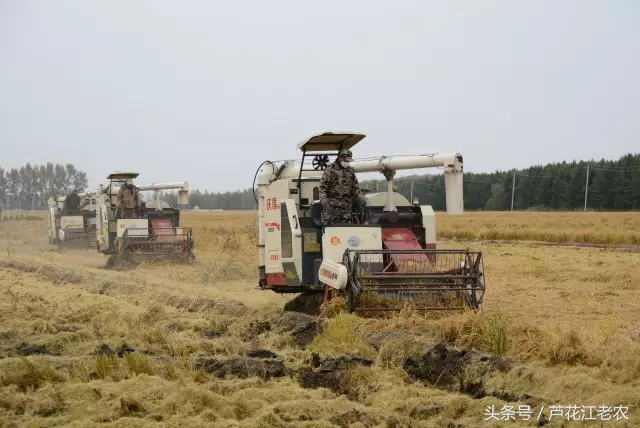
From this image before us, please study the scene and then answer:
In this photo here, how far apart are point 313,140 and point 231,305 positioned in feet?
10.2

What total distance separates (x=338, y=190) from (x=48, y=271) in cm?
1172

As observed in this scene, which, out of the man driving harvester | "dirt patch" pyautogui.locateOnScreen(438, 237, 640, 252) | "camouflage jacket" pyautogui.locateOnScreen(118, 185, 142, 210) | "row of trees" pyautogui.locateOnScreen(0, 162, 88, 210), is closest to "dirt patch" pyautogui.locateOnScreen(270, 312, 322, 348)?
the man driving harvester

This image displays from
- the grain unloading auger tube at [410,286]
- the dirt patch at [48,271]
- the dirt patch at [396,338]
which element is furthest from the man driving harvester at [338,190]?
the dirt patch at [48,271]

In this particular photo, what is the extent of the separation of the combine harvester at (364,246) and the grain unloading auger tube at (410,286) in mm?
13

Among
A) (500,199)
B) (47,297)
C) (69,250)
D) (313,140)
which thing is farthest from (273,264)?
(500,199)

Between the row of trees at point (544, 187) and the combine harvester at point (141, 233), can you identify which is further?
the row of trees at point (544, 187)

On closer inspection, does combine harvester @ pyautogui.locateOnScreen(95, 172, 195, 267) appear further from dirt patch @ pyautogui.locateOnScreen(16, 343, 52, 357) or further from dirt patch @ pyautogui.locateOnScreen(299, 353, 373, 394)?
dirt patch @ pyautogui.locateOnScreen(299, 353, 373, 394)

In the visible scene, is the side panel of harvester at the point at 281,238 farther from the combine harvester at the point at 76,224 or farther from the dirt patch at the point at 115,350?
the combine harvester at the point at 76,224

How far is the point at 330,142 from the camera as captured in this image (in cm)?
→ 1313

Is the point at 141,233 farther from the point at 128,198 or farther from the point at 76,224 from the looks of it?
the point at 76,224

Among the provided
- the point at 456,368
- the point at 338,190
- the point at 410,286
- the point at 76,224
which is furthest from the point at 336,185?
the point at 76,224

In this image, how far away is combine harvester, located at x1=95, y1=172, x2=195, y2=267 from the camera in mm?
24141

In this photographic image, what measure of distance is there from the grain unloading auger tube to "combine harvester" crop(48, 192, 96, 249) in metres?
24.1

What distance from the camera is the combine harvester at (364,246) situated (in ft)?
36.2
